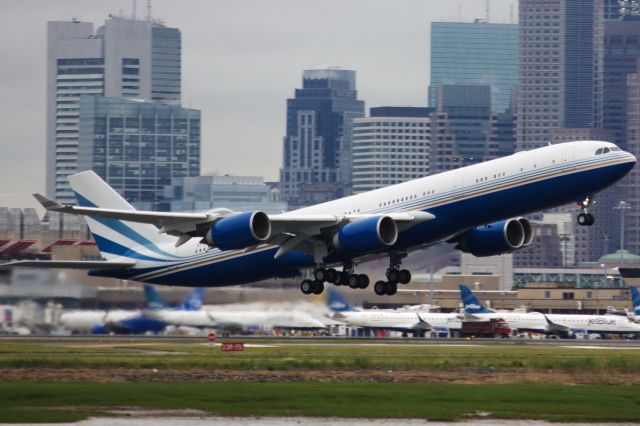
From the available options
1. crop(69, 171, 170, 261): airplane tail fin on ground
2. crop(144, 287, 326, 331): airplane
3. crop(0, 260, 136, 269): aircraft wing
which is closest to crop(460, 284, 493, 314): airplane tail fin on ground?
crop(144, 287, 326, 331): airplane

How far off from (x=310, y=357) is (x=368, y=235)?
9.60 m

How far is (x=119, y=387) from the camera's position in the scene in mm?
59344

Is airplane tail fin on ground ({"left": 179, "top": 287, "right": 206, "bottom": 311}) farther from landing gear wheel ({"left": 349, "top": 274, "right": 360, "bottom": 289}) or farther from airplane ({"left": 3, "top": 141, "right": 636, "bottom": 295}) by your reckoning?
landing gear wheel ({"left": 349, "top": 274, "right": 360, "bottom": 289})

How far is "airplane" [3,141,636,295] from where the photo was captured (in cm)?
6384

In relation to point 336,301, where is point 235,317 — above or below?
below

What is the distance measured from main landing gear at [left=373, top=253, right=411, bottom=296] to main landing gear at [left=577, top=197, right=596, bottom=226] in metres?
9.45

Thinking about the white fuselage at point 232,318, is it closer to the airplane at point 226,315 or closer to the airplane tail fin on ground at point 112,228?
the airplane at point 226,315

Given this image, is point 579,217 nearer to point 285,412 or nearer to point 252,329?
point 285,412

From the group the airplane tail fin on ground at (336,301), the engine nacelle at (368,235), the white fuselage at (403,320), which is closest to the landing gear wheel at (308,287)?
the engine nacelle at (368,235)

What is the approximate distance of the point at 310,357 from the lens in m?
73.4

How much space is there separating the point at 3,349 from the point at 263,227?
54.6 feet

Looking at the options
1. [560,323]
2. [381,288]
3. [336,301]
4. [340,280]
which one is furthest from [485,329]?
[340,280]

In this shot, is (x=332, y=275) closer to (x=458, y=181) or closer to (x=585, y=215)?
(x=458, y=181)


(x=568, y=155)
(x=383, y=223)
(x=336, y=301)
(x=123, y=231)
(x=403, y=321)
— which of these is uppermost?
(x=568, y=155)
